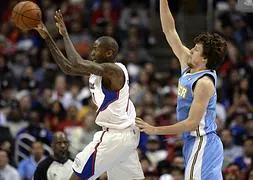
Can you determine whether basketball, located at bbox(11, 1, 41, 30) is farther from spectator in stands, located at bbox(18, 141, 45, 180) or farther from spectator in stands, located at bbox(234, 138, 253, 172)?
spectator in stands, located at bbox(234, 138, 253, 172)

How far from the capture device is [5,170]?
13.2 metres

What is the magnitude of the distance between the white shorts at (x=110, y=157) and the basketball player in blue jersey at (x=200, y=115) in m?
0.36

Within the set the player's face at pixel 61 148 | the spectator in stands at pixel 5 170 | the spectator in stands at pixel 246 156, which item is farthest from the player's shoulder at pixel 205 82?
the spectator in stands at pixel 5 170

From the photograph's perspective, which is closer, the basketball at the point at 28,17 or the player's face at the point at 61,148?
the basketball at the point at 28,17

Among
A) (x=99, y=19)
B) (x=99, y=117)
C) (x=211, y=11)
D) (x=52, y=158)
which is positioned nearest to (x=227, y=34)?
(x=211, y=11)

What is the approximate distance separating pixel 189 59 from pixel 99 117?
1.09 m

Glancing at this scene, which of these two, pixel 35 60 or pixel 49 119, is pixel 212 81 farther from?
pixel 35 60

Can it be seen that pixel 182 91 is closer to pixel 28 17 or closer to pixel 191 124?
pixel 191 124

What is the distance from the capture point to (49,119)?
15.6 metres

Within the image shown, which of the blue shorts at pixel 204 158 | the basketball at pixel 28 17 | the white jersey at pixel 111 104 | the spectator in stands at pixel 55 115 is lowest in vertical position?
the spectator in stands at pixel 55 115

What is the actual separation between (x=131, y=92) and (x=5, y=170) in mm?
3655

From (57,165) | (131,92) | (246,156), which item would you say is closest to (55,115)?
(131,92)

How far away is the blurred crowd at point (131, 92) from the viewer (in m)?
14.1

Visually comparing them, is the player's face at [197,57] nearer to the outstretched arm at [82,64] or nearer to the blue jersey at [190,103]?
the blue jersey at [190,103]
